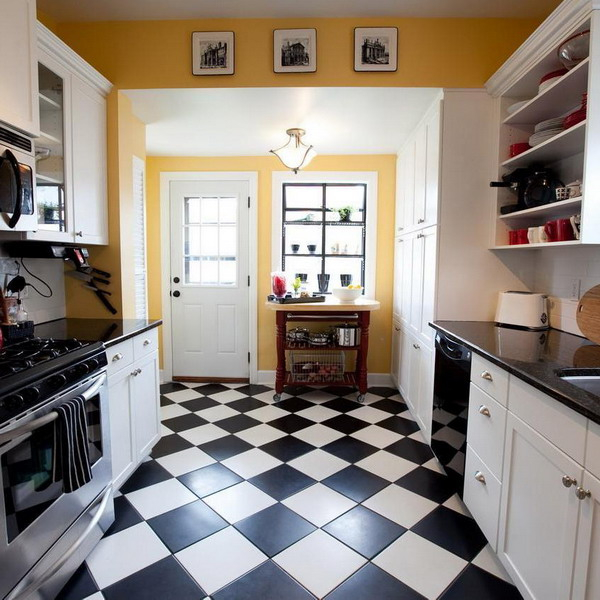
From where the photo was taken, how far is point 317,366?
355 centimetres

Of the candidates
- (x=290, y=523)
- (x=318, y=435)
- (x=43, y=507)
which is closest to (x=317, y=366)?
(x=318, y=435)

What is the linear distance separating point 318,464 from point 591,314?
1621 mm

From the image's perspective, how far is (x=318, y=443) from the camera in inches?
103

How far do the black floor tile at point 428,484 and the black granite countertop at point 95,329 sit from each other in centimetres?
167

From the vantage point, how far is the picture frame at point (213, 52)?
2328 millimetres

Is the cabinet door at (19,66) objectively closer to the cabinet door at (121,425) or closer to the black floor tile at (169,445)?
the cabinet door at (121,425)

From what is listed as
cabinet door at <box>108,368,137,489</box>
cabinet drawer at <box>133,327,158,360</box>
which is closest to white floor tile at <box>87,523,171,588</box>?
cabinet door at <box>108,368,137,489</box>

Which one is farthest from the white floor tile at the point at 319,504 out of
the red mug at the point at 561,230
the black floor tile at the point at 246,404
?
the red mug at the point at 561,230

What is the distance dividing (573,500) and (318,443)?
172 cm

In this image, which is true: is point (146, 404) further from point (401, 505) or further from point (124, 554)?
point (401, 505)

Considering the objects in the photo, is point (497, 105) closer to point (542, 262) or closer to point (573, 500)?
point (542, 262)

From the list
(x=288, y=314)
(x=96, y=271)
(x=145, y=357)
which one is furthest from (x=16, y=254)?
(x=288, y=314)

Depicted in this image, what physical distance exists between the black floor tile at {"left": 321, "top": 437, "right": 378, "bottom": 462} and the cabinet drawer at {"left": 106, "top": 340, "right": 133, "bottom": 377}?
1.35 meters

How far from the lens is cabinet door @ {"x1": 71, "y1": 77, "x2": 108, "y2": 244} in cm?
211
